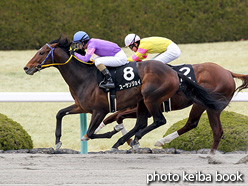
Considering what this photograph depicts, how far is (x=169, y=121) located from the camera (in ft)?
27.9

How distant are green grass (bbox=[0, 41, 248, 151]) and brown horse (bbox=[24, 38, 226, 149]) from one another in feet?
4.84

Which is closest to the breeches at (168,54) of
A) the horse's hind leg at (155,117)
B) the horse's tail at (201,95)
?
the horse's tail at (201,95)

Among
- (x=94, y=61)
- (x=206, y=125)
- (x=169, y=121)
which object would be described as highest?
(x=94, y=61)

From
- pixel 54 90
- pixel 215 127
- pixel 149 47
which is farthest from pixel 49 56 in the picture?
pixel 54 90

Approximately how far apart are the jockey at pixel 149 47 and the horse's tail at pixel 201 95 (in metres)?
0.48

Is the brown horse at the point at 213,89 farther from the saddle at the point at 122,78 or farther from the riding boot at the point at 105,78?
the riding boot at the point at 105,78

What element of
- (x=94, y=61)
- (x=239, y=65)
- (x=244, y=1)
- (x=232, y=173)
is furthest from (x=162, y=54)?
(x=244, y=1)

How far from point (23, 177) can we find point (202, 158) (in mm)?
2124

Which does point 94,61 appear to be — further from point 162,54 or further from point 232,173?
point 232,173

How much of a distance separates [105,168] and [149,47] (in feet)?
5.49

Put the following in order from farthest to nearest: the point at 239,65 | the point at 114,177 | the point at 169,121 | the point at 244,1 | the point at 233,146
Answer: the point at 244,1, the point at 239,65, the point at 169,121, the point at 233,146, the point at 114,177

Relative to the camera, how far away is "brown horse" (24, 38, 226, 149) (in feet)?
17.2

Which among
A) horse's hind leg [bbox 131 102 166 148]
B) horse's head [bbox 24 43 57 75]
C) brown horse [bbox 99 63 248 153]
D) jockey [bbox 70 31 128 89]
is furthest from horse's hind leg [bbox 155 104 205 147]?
horse's head [bbox 24 43 57 75]

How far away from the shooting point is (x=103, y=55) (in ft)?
17.9
